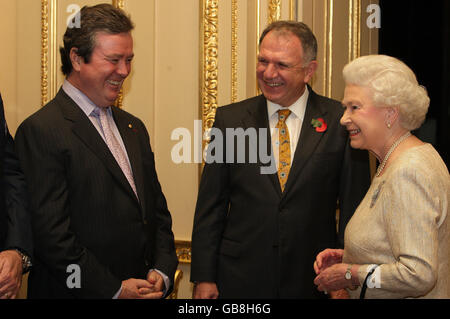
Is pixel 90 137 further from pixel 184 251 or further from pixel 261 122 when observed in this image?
pixel 184 251

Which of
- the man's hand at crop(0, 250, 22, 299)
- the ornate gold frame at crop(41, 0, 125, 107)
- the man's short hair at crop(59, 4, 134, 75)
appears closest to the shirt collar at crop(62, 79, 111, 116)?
the man's short hair at crop(59, 4, 134, 75)

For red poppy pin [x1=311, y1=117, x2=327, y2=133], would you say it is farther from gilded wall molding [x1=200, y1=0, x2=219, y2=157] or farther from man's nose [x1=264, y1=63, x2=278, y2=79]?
gilded wall molding [x1=200, y1=0, x2=219, y2=157]

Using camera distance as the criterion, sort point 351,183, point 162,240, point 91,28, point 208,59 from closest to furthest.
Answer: point 91,28, point 351,183, point 162,240, point 208,59

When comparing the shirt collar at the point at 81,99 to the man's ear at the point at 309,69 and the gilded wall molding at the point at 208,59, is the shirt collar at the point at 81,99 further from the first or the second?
the gilded wall molding at the point at 208,59

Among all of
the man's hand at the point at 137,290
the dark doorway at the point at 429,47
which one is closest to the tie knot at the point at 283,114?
the man's hand at the point at 137,290

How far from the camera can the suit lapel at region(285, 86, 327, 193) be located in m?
2.98

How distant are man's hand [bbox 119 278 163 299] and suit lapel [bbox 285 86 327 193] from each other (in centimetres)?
76

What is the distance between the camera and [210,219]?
3.09 metres

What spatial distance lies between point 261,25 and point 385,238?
74.3 inches

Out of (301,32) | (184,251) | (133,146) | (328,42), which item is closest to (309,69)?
(301,32)

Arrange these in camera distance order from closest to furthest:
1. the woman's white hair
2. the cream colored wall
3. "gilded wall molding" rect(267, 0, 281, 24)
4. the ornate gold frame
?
the woman's white hair → "gilded wall molding" rect(267, 0, 281, 24) → the cream colored wall → the ornate gold frame

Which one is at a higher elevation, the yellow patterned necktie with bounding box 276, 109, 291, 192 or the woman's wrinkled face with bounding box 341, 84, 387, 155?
the woman's wrinkled face with bounding box 341, 84, 387, 155

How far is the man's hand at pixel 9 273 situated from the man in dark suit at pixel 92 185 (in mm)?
146

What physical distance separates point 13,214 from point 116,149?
1.82 feet
